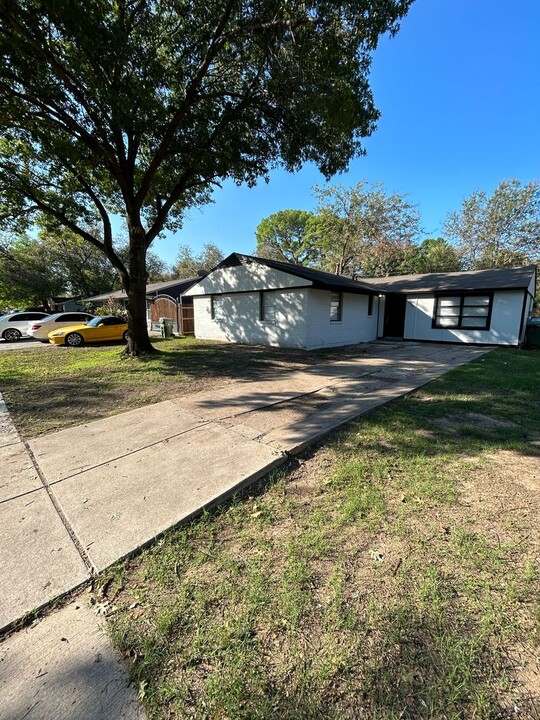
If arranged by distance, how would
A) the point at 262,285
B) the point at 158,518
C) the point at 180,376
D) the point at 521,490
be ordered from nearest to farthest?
the point at 158,518 < the point at 521,490 < the point at 180,376 < the point at 262,285

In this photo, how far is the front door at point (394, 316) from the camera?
54.7 feet

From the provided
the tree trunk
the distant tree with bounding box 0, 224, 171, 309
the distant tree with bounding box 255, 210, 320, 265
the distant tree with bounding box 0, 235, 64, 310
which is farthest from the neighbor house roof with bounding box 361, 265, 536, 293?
the distant tree with bounding box 0, 235, 64, 310

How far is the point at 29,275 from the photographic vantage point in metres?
29.3

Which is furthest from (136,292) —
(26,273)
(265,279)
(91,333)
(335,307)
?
(26,273)

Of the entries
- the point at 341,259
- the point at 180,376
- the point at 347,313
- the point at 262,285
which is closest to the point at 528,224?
the point at 341,259

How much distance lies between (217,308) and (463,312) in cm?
1154

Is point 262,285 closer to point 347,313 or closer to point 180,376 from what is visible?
point 347,313

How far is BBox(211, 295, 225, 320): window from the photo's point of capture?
1543 centimetres

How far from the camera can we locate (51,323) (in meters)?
15.7

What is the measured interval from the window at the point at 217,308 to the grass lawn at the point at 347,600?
42.4 ft

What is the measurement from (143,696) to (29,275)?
3667 cm

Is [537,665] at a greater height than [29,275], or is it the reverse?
[29,275]

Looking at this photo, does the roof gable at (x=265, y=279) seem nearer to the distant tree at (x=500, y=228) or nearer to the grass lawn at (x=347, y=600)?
the grass lawn at (x=347, y=600)

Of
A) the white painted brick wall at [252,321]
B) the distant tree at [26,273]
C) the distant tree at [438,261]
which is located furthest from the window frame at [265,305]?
the distant tree at [26,273]
